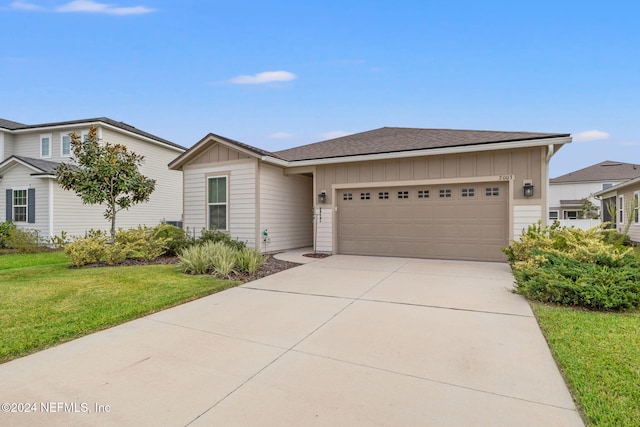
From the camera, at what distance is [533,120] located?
1403 centimetres

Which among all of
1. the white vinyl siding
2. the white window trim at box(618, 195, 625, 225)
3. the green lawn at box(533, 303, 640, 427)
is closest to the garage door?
the white vinyl siding

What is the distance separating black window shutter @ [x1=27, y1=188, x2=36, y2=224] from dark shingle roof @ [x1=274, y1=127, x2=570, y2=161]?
34.5 ft

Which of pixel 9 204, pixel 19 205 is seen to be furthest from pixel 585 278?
pixel 9 204

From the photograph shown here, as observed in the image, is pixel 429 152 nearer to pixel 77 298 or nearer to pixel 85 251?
pixel 77 298

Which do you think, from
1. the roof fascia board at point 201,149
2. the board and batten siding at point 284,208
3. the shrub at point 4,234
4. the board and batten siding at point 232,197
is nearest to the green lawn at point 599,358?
the board and batten siding at point 284,208

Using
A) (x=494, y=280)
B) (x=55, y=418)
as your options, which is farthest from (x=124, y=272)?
(x=494, y=280)

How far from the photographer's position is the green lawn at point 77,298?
348 centimetres

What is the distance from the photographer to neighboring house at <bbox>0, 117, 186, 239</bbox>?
12.9m

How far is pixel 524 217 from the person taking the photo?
811 cm

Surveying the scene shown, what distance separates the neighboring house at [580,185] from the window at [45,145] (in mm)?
35150

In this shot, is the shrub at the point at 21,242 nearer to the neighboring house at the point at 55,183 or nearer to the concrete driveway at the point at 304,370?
the neighboring house at the point at 55,183

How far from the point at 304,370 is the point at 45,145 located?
1933cm

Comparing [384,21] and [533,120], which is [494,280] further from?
[533,120]

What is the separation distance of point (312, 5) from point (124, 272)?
9.84 meters
